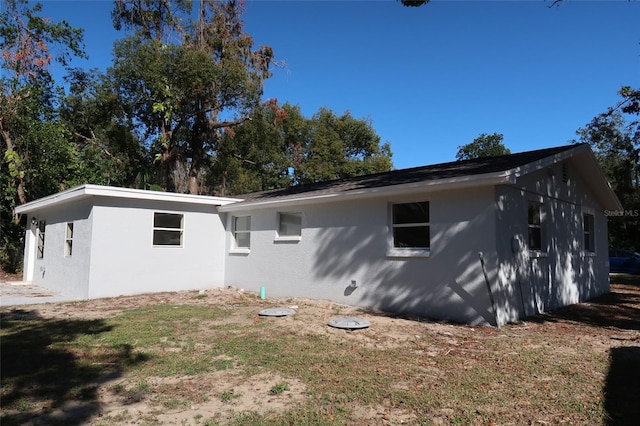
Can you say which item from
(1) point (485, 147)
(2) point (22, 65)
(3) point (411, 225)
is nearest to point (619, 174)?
(1) point (485, 147)

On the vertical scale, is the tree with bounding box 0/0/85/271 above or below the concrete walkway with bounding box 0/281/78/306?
above

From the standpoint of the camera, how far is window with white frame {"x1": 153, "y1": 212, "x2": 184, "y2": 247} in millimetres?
13164

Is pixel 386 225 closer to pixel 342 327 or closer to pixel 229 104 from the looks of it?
pixel 342 327

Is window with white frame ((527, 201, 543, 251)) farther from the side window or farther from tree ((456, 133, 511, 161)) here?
tree ((456, 133, 511, 161))

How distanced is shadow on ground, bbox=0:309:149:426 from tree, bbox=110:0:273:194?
14947 millimetres

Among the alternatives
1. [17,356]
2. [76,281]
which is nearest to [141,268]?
[76,281]

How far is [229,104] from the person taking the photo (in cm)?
2186

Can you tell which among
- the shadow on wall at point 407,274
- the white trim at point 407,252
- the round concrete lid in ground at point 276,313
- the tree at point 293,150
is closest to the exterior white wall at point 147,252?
the shadow on wall at point 407,274

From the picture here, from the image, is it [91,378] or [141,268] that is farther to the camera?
[141,268]

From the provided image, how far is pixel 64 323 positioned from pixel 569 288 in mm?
11748

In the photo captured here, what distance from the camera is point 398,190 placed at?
912 cm

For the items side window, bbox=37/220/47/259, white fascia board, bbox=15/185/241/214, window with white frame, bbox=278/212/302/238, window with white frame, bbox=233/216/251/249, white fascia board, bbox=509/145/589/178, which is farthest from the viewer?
side window, bbox=37/220/47/259

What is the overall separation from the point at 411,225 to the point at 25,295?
36.6 ft

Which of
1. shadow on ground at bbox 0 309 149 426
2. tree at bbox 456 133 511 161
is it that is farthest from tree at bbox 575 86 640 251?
shadow on ground at bbox 0 309 149 426
